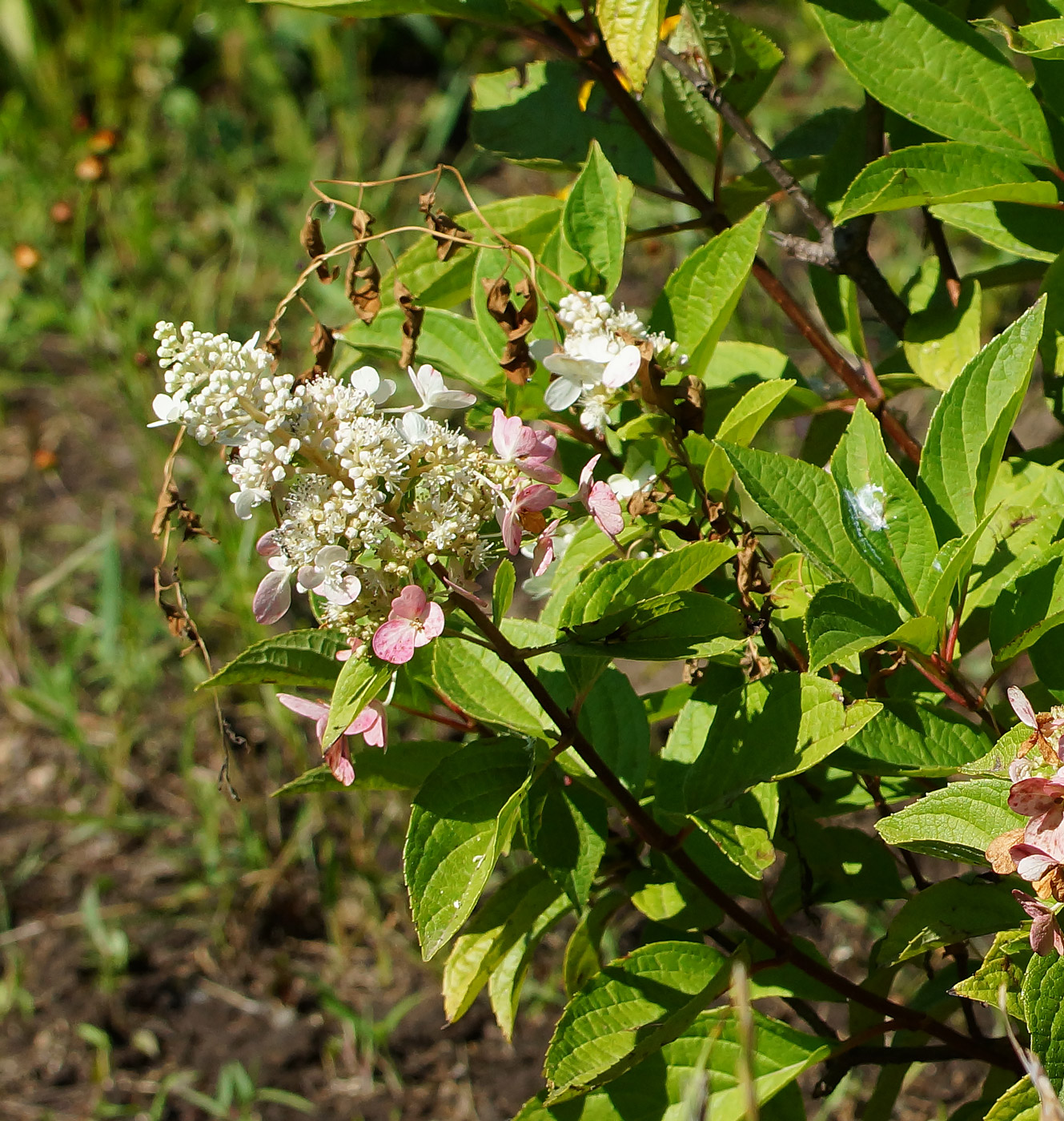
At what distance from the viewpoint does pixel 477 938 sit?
1112mm

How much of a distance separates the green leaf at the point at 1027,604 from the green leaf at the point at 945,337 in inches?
12.0

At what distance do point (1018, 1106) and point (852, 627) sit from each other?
337mm

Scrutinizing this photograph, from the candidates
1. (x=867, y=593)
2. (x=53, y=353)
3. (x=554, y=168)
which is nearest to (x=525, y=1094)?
(x=867, y=593)

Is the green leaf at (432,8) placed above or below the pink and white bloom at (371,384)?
above

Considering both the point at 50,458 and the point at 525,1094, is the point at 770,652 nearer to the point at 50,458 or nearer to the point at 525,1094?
the point at 525,1094

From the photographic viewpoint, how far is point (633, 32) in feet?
3.22

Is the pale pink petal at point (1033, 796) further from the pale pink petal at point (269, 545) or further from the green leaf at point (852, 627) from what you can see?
the pale pink petal at point (269, 545)

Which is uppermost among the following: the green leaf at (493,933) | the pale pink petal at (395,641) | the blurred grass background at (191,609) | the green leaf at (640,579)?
the pale pink petal at (395,641)

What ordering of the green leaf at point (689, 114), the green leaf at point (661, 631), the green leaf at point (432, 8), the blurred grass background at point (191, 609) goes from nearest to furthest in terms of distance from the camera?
the green leaf at point (661, 631) → the green leaf at point (432, 8) → the green leaf at point (689, 114) → the blurred grass background at point (191, 609)

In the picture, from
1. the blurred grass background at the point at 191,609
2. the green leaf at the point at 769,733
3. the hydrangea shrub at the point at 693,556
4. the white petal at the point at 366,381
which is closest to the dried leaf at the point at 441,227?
the hydrangea shrub at the point at 693,556

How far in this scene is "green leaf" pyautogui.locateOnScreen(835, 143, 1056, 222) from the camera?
0.92 metres

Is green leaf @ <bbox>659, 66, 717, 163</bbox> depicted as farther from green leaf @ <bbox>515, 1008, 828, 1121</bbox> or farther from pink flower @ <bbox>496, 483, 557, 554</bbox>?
green leaf @ <bbox>515, 1008, 828, 1121</bbox>

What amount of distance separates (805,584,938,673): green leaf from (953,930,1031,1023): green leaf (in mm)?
204

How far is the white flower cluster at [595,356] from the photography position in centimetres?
88
